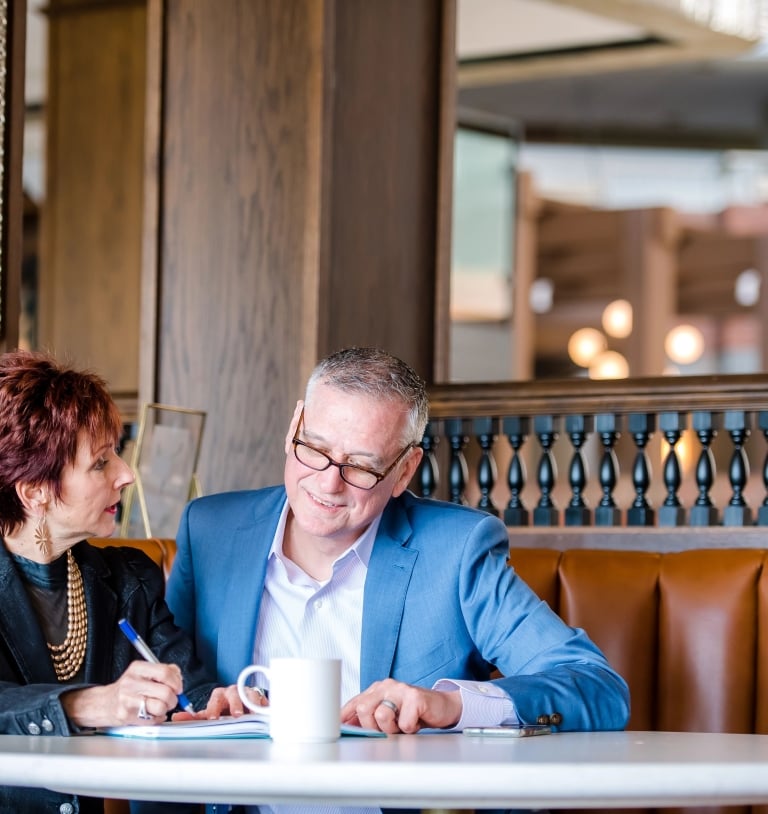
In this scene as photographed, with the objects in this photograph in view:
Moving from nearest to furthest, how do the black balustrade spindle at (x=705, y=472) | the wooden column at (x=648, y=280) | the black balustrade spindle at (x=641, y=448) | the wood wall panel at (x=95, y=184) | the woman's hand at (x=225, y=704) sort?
the woman's hand at (x=225, y=704)
the black balustrade spindle at (x=705, y=472)
the black balustrade spindle at (x=641, y=448)
the wood wall panel at (x=95, y=184)
the wooden column at (x=648, y=280)

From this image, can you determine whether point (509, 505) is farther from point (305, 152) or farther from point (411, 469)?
point (411, 469)

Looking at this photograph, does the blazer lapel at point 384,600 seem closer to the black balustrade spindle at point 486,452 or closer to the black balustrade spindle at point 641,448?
the black balustrade spindle at point 641,448

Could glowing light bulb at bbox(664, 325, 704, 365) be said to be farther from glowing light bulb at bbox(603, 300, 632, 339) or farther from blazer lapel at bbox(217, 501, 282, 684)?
blazer lapel at bbox(217, 501, 282, 684)

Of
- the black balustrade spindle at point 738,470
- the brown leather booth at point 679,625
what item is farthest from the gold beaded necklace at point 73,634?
the black balustrade spindle at point 738,470

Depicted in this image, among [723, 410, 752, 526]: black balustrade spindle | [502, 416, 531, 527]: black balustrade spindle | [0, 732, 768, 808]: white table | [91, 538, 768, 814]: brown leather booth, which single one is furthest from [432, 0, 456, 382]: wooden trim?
[0, 732, 768, 808]: white table

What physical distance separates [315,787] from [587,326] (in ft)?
29.8

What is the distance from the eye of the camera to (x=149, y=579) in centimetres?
214

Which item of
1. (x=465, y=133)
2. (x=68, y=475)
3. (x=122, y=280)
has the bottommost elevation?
(x=68, y=475)

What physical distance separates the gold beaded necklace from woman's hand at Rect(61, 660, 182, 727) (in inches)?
12.2

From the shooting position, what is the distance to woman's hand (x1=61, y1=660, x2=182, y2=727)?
62.9 inches

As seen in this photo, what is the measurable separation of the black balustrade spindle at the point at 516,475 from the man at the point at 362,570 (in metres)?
1.89

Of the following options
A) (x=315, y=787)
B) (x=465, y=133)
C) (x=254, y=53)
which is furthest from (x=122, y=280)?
(x=315, y=787)

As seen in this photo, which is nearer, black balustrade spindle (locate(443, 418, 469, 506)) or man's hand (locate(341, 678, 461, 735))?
man's hand (locate(341, 678, 461, 735))

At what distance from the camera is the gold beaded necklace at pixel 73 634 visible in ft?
6.37
